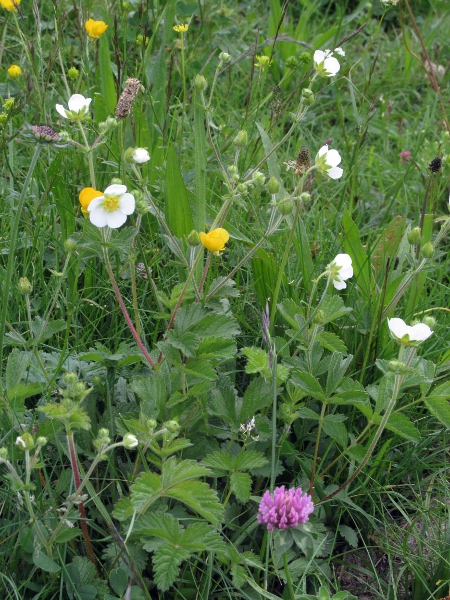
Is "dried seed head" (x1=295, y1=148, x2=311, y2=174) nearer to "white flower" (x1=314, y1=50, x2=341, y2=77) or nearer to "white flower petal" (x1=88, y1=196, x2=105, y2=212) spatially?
"white flower" (x1=314, y1=50, x2=341, y2=77)

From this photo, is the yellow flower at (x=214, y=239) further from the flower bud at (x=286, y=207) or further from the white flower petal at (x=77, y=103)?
the white flower petal at (x=77, y=103)

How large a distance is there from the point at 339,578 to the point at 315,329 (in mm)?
456

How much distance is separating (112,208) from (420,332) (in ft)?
1.78

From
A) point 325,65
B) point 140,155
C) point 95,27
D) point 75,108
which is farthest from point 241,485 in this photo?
point 95,27

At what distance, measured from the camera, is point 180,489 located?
1.05 m

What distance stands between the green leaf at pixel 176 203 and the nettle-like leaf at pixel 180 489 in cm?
75

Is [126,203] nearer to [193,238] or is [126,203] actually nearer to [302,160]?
[193,238]

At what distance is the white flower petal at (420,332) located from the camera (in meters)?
1.09

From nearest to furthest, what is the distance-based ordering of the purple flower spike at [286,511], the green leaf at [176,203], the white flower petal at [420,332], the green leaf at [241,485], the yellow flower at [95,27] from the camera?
the purple flower spike at [286,511] → the white flower petal at [420,332] → the green leaf at [241,485] → the green leaf at [176,203] → the yellow flower at [95,27]

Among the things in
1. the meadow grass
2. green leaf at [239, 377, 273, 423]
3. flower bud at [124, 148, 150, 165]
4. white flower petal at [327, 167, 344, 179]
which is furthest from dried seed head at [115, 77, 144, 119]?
green leaf at [239, 377, 273, 423]

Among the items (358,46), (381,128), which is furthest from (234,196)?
(358,46)

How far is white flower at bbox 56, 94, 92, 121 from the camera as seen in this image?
1.29 m

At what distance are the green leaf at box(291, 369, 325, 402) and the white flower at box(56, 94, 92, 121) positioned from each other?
24.7 inches

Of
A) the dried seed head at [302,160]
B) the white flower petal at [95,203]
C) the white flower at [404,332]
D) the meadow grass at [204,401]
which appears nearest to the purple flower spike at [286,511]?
the meadow grass at [204,401]
